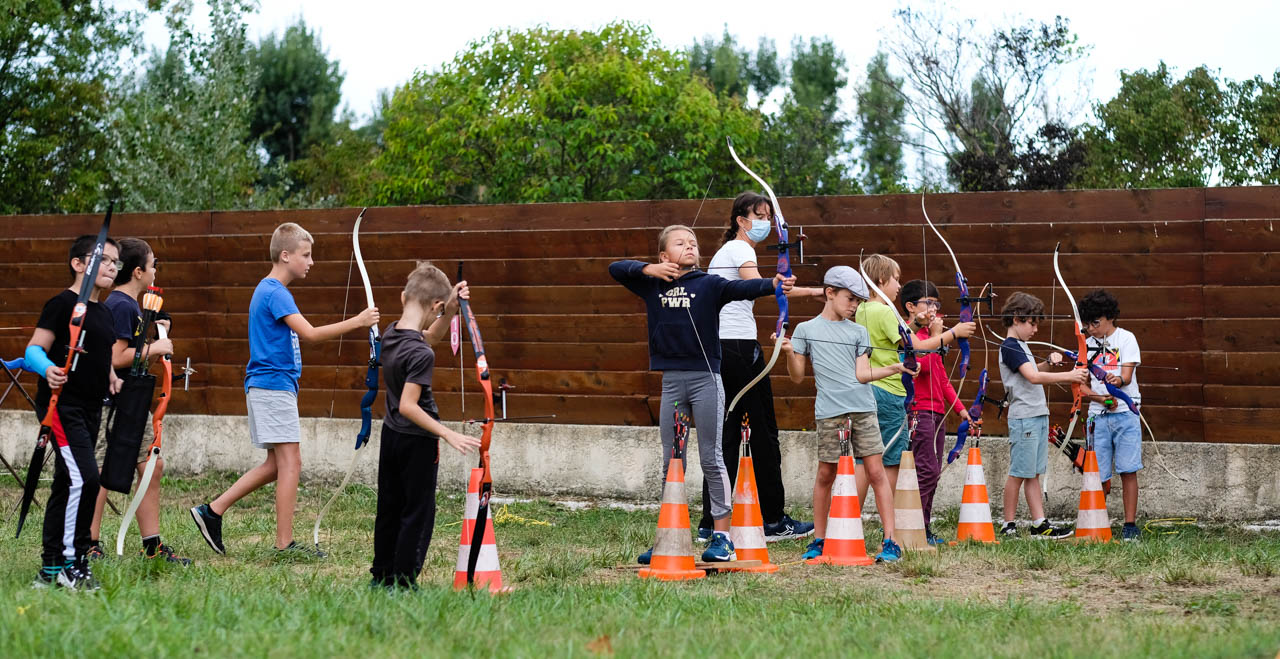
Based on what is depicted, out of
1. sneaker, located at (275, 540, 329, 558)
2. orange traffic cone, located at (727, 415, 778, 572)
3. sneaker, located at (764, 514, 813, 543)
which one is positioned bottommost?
sneaker, located at (275, 540, 329, 558)

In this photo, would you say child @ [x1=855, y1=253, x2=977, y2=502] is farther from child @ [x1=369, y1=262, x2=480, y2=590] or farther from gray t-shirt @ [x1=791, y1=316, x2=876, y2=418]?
child @ [x1=369, y1=262, x2=480, y2=590]

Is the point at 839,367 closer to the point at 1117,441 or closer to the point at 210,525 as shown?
the point at 1117,441

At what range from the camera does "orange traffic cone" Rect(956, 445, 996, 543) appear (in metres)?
7.16

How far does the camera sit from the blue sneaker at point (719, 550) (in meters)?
5.85

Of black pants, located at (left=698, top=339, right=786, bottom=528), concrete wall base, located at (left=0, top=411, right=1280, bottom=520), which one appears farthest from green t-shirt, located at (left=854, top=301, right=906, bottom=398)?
concrete wall base, located at (left=0, top=411, right=1280, bottom=520)

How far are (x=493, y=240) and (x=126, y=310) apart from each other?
3.68 metres

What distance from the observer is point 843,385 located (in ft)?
21.0

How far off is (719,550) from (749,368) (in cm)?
132

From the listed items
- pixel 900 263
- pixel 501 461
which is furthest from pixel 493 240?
pixel 900 263

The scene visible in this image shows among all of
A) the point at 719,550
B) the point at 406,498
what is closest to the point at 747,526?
the point at 719,550

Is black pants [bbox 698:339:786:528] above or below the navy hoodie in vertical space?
below

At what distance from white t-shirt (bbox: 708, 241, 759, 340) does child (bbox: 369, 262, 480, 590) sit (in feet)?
6.02

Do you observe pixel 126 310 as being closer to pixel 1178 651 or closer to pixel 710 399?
pixel 710 399

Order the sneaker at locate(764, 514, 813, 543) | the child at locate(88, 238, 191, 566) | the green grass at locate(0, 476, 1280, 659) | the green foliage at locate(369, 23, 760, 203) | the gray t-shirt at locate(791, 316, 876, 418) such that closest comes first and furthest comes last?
the green grass at locate(0, 476, 1280, 659)
the child at locate(88, 238, 191, 566)
the gray t-shirt at locate(791, 316, 876, 418)
the sneaker at locate(764, 514, 813, 543)
the green foliage at locate(369, 23, 760, 203)
